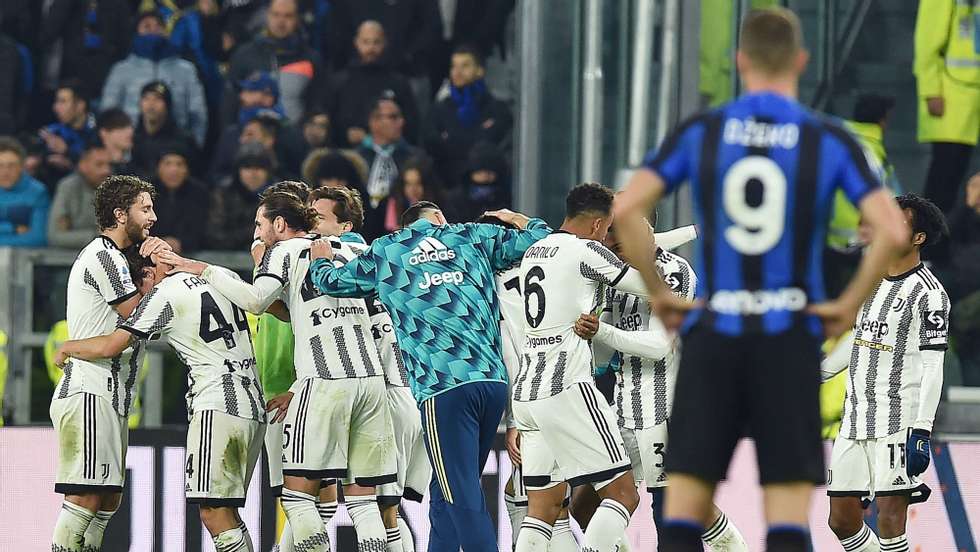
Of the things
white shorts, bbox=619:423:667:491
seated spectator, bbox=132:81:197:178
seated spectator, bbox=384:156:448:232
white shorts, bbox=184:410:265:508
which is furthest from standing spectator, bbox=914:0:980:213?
white shorts, bbox=184:410:265:508

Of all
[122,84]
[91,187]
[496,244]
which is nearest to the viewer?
[496,244]

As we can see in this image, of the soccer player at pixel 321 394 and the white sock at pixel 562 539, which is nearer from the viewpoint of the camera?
the soccer player at pixel 321 394

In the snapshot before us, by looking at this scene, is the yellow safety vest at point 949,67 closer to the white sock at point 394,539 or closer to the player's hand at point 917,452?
the player's hand at point 917,452

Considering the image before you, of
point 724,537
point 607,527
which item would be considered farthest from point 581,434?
point 724,537

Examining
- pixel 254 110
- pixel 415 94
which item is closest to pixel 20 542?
pixel 254 110

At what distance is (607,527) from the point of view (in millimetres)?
7750

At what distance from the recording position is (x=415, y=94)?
1401 cm

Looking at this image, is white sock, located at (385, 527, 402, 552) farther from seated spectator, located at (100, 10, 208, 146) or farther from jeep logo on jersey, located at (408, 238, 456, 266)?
seated spectator, located at (100, 10, 208, 146)

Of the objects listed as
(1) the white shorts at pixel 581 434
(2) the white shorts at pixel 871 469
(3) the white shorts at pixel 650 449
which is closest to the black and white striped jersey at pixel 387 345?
(1) the white shorts at pixel 581 434

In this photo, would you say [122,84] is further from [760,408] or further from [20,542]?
A: [760,408]

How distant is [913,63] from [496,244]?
534 centimetres

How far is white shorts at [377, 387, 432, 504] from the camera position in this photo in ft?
28.9

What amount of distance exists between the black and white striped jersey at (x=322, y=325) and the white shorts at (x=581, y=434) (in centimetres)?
93

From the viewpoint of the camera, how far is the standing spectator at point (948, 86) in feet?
38.1
